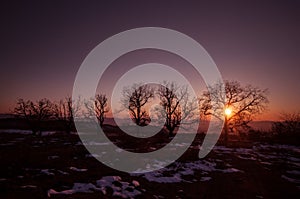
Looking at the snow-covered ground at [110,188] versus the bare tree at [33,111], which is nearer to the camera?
the snow-covered ground at [110,188]

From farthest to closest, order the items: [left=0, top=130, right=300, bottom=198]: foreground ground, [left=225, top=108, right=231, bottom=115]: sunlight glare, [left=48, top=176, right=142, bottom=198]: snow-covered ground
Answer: [left=225, top=108, right=231, bottom=115]: sunlight glare
[left=0, top=130, right=300, bottom=198]: foreground ground
[left=48, top=176, right=142, bottom=198]: snow-covered ground

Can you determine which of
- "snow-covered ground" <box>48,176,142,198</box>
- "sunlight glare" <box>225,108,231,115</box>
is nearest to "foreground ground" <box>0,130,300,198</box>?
"snow-covered ground" <box>48,176,142,198</box>

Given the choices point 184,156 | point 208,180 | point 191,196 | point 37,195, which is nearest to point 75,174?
point 37,195

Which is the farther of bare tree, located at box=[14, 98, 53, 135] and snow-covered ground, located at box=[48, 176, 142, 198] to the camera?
bare tree, located at box=[14, 98, 53, 135]

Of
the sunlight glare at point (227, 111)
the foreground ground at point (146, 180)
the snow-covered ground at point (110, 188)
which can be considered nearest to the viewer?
the snow-covered ground at point (110, 188)

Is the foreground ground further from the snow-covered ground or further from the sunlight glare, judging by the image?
the sunlight glare

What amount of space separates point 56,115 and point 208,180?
1947 inches

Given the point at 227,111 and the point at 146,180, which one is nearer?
the point at 146,180

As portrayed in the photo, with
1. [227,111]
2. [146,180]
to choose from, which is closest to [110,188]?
[146,180]

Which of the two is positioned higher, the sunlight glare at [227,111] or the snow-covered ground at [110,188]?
the sunlight glare at [227,111]

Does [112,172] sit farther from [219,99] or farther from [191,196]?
[219,99]

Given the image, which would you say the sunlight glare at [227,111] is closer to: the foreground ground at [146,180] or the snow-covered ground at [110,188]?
the foreground ground at [146,180]

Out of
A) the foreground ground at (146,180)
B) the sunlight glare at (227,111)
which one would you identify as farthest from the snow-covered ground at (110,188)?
the sunlight glare at (227,111)

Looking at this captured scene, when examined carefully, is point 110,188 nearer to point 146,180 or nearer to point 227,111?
point 146,180
